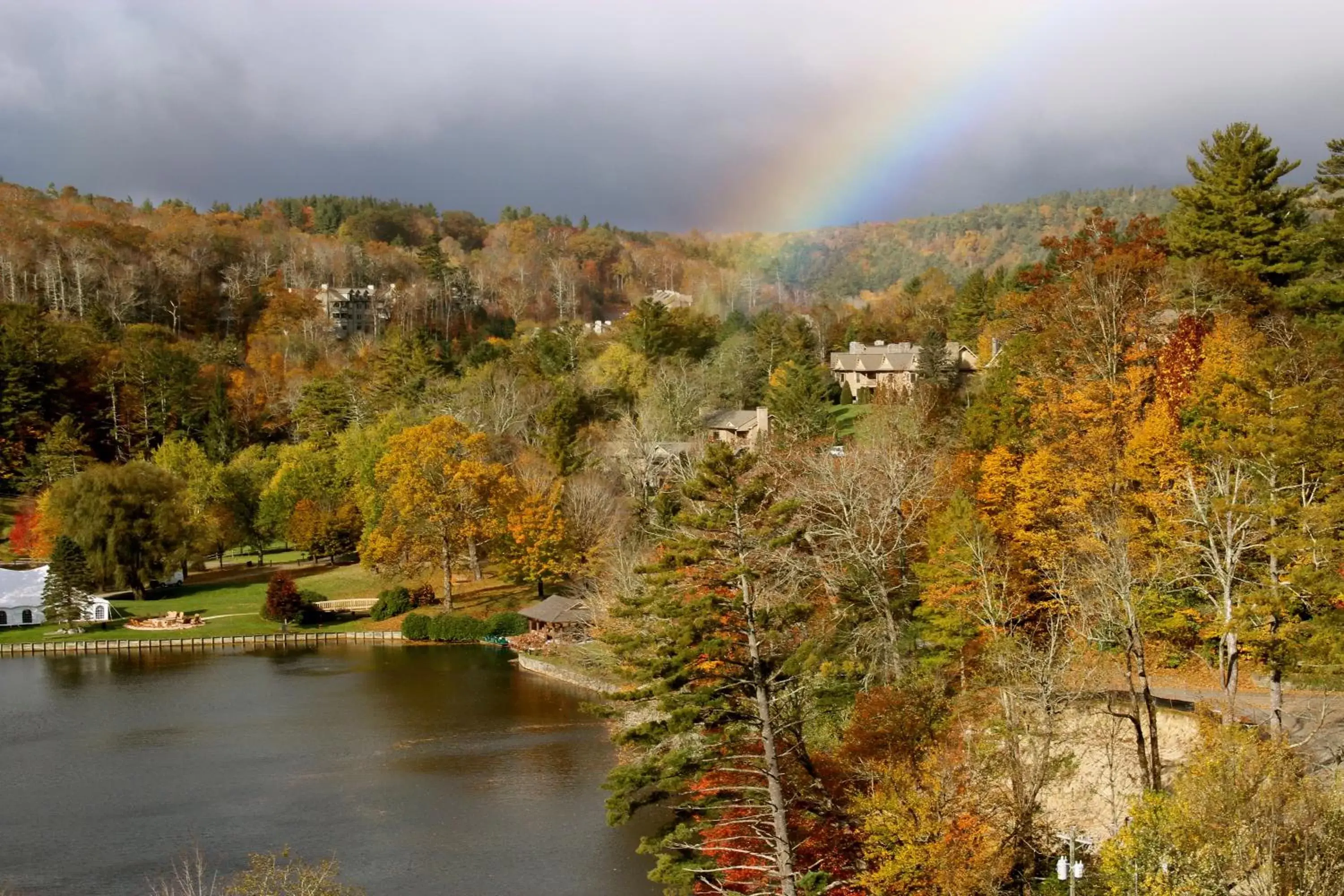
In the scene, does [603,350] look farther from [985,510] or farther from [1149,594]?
[1149,594]

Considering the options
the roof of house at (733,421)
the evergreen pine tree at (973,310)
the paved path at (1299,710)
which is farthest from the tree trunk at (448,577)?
the evergreen pine tree at (973,310)

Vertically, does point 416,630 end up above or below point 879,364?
below

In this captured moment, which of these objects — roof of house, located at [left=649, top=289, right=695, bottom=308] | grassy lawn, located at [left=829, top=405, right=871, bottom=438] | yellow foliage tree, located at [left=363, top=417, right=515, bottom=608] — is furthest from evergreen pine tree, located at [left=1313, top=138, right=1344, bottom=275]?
roof of house, located at [left=649, top=289, right=695, bottom=308]

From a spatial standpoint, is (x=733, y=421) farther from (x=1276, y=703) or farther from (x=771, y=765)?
(x=771, y=765)

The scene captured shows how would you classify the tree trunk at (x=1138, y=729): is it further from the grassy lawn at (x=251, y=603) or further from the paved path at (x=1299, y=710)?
the grassy lawn at (x=251, y=603)

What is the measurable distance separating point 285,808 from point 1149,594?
2163 cm

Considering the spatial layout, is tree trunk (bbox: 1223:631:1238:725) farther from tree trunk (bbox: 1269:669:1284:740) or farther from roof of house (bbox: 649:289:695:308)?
roof of house (bbox: 649:289:695:308)

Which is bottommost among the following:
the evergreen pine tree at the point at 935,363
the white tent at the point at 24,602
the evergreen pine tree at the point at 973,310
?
the white tent at the point at 24,602

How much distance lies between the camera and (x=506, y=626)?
5197cm

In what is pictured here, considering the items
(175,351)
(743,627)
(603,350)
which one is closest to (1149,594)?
(743,627)

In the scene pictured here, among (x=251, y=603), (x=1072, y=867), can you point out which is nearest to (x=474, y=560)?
(x=251, y=603)

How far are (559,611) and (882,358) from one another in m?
38.1

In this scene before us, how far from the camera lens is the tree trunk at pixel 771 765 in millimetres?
20156

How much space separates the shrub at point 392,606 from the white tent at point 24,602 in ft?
41.5
